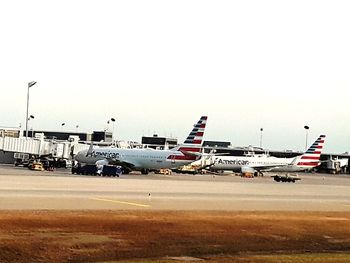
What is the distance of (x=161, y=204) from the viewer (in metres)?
42.4

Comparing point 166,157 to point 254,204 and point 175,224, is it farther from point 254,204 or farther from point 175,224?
point 175,224

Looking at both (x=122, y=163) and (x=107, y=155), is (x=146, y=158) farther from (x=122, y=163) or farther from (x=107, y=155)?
(x=107, y=155)

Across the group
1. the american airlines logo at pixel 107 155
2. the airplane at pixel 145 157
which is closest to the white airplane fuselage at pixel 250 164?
the airplane at pixel 145 157

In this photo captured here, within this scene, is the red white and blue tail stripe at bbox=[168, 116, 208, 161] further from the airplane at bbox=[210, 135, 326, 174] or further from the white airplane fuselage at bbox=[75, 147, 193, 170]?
the airplane at bbox=[210, 135, 326, 174]

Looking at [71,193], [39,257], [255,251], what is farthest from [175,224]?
[71,193]

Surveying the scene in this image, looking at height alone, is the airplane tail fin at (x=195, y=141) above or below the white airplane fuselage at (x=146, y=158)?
above

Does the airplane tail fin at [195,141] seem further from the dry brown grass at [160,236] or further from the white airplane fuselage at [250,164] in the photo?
the dry brown grass at [160,236]

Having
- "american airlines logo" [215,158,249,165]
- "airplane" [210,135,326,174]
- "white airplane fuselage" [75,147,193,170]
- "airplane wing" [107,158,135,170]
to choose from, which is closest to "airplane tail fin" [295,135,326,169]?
"airplane" [210,135,326,174]

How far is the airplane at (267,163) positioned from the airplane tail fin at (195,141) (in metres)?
20.6

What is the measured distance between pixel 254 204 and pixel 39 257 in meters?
27.2

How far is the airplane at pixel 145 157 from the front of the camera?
10544cm

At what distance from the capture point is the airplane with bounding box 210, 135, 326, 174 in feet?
432

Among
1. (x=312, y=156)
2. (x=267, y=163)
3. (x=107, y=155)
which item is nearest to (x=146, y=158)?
(x=107, y=155)

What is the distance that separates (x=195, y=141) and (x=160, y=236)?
267 ft
